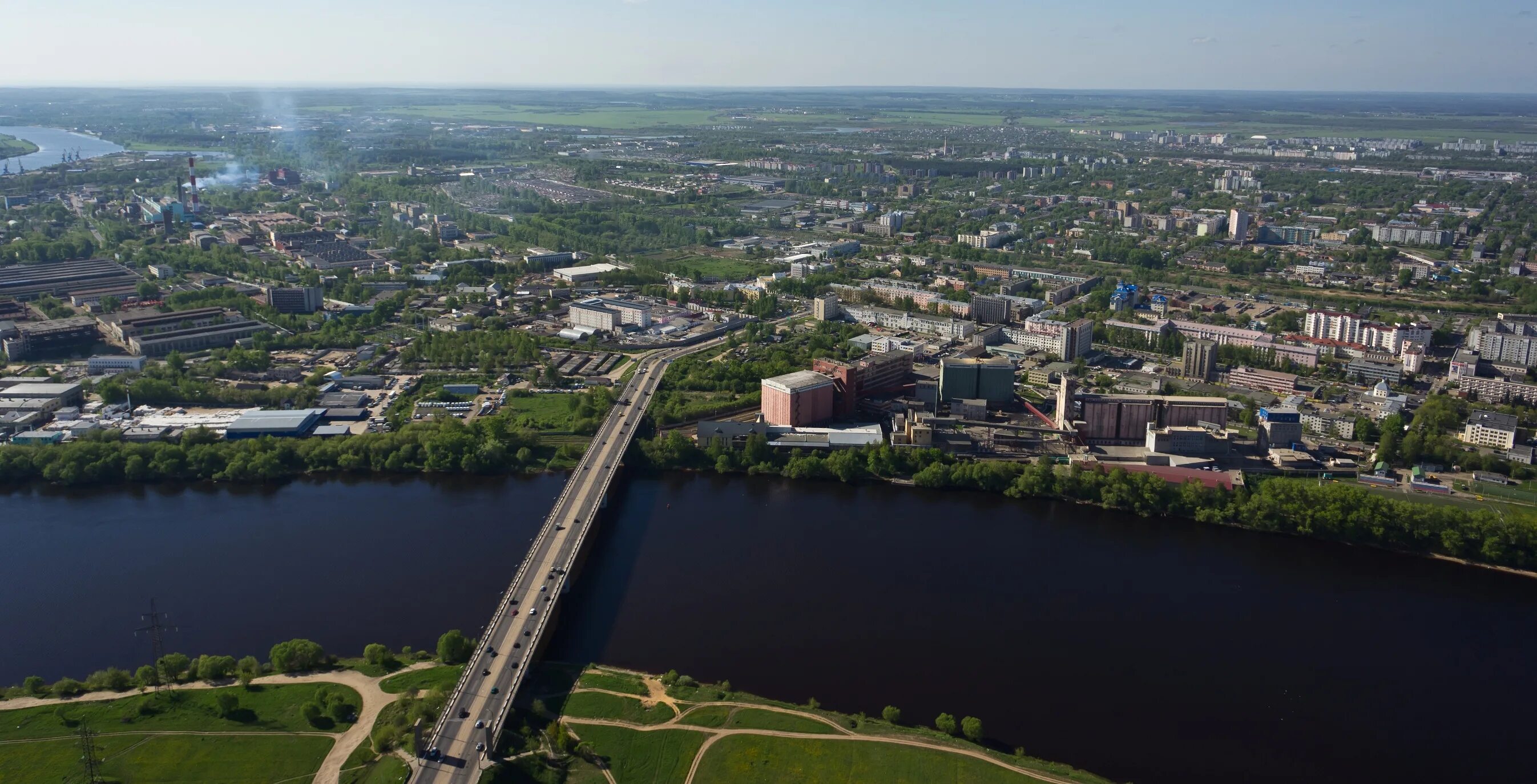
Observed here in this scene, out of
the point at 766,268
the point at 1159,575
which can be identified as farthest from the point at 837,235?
the point at 1159,575

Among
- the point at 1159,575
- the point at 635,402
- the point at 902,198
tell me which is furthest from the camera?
the point at 902,198

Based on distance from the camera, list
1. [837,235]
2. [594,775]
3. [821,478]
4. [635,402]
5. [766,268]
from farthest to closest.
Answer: [837,235], [766,268], [635,402], [821,478], [594,775]

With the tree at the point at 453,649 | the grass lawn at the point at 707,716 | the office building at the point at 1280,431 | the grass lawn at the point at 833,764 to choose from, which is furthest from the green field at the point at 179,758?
the office building at the point at 1280,431

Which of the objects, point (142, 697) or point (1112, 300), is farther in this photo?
point (1112, 300)

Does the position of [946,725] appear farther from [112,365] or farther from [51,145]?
[51,145]

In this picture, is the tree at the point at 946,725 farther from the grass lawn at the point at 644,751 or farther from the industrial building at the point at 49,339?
the industrial building at the point at 49,339

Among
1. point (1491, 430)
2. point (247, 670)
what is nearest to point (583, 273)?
point (247, 670)

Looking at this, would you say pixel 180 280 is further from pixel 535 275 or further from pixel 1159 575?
pixel 1159 575
